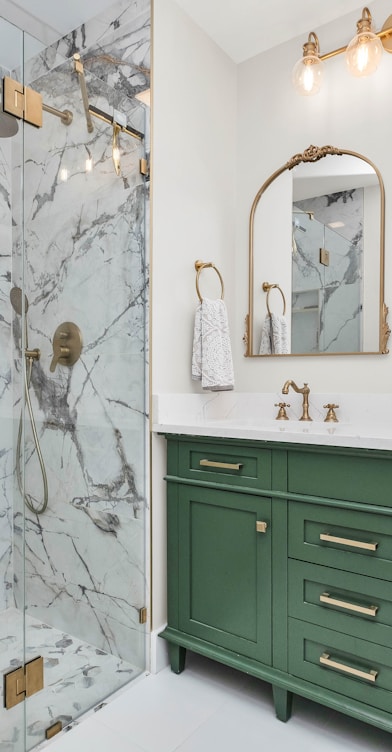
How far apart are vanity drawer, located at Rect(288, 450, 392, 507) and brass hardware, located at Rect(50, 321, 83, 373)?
82 centimetres

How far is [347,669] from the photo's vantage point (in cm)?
145

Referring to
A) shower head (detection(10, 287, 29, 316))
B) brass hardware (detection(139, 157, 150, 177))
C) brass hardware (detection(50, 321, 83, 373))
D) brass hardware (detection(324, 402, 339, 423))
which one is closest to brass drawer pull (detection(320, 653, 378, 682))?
brass hardware (detection(324, 402, 339, 423))

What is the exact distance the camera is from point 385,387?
1.95m

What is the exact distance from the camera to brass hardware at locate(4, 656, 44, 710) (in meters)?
1.43

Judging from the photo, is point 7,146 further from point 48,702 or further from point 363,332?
point 48,702

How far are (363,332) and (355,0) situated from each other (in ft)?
4.35

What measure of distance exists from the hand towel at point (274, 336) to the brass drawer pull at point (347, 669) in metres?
1.18

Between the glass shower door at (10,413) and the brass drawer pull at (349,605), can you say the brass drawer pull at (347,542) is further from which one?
the glass shower door at (10,413)

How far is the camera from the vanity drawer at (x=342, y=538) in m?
1.41

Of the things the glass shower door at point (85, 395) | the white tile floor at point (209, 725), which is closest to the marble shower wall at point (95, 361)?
the glass shower door at point (85, 395)

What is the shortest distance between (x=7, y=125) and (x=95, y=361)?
79 cm

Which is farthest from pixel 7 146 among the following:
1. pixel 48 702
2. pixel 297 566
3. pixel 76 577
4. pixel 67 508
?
pixel 48 702

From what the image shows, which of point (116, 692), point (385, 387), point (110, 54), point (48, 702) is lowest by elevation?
point (116, 692)

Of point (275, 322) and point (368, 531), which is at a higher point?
point (275, 322)
